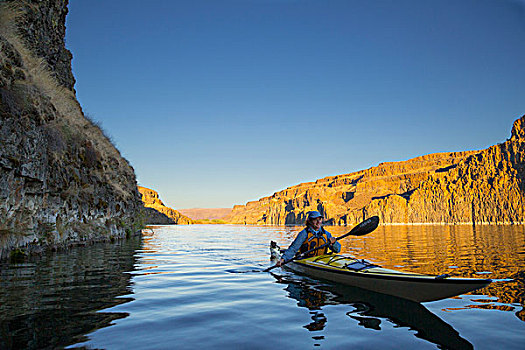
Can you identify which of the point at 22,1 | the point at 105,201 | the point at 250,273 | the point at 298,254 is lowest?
the point at 250,273

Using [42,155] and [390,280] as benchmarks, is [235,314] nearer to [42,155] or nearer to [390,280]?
[390,280]

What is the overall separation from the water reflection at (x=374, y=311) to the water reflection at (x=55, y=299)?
341cm

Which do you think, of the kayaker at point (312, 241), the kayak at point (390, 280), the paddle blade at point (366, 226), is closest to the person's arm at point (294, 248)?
the kayaker at point (312, 241)

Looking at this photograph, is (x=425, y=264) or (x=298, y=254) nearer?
(x=298, y=254)

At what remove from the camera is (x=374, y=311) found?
5.98 metres

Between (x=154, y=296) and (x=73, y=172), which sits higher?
(x=73, y=172)

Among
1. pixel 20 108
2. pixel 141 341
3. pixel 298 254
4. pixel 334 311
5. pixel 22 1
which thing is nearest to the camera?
pixel 141 341

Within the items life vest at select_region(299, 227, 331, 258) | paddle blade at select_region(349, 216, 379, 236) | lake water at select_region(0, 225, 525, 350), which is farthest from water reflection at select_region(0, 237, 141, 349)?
paddle blade at select_region(349, 216, 379, 236)

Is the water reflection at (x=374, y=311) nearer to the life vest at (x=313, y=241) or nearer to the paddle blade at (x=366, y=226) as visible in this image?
the life vest at (x=313, y=241)

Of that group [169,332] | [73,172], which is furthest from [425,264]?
[73,172]

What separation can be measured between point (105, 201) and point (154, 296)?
644 inches

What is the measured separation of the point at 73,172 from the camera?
55.3ft

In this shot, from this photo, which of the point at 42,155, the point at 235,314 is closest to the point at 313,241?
the point at 235,314

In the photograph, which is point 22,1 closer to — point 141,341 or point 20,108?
point 20,108
